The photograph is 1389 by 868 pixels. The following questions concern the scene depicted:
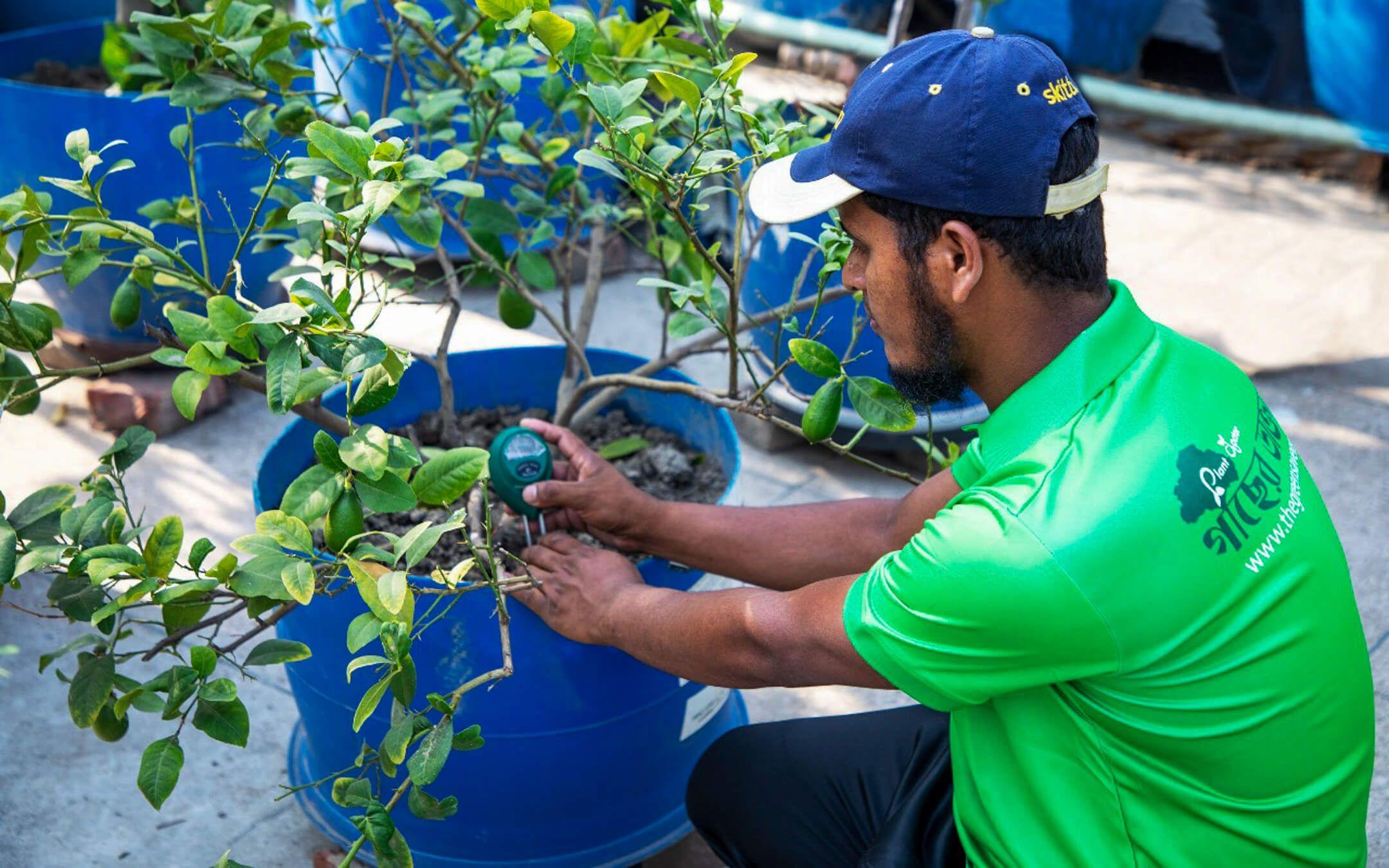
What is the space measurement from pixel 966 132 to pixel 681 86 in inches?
13.7

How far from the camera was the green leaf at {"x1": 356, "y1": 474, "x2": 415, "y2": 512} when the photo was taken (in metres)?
1.29

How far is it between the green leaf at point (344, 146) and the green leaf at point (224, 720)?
1.90 feet

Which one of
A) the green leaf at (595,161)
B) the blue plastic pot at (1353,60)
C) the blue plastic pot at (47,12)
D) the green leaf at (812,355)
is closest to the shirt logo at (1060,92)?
the green leaf at (812,355)

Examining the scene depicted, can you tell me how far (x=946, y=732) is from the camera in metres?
1.64

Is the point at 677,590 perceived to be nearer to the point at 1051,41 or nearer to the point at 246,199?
the point at 246,199

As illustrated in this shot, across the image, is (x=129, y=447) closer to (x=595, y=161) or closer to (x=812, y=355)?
(x=595, y=161)

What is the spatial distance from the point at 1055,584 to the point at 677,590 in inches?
19.4

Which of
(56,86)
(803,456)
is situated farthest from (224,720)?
(56,86)

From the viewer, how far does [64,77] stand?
3.15 metres

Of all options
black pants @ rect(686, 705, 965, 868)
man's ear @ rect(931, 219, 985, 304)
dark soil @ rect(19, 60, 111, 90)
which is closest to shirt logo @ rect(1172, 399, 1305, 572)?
man's ear @ rect(931, 219, 985, 304)

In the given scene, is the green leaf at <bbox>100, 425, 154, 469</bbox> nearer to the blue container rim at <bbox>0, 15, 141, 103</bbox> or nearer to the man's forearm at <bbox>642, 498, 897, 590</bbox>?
the man's forearm at <bbox>642, 498, 897, 590</bbox>

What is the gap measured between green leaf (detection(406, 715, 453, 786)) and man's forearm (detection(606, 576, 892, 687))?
25cm

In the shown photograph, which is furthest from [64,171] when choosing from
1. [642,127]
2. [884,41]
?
[884,41]

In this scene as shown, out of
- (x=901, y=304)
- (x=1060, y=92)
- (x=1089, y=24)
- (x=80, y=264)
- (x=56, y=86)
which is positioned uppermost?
(x=1060, y=92)
